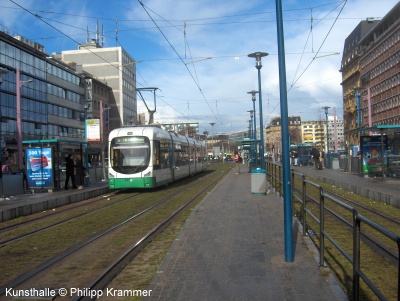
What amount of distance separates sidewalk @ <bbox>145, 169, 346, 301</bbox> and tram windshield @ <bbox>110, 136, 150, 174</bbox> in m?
9.71

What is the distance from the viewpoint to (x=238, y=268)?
228 inches

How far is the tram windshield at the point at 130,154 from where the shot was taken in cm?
1895

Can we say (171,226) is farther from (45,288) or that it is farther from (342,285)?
(342,285)

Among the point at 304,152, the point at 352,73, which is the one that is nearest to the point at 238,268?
the point at 304,152

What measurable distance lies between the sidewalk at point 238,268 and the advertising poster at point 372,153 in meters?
14.5

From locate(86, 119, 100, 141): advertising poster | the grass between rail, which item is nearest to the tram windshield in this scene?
locate(86, 119, 100, 141): advertising poster

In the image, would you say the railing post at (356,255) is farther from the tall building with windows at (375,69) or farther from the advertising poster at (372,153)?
the tall building with windows at (375,69)

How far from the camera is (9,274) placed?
6273 millimetres

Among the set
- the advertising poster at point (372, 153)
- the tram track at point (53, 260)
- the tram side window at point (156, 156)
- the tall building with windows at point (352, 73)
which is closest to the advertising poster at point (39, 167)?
the tram side window at point (156, 156)

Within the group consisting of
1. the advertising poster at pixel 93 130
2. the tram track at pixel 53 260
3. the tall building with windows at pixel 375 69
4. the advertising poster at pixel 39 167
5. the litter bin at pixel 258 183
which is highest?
the tall building with windows at pixel 375 69

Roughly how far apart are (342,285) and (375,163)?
19.3 m

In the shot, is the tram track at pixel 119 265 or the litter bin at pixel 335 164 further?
the litter bin at pixel 335 164

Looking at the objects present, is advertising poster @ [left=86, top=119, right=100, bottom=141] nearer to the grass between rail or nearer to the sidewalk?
the sidewalk

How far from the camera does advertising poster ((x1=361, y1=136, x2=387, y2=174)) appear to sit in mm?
22078
